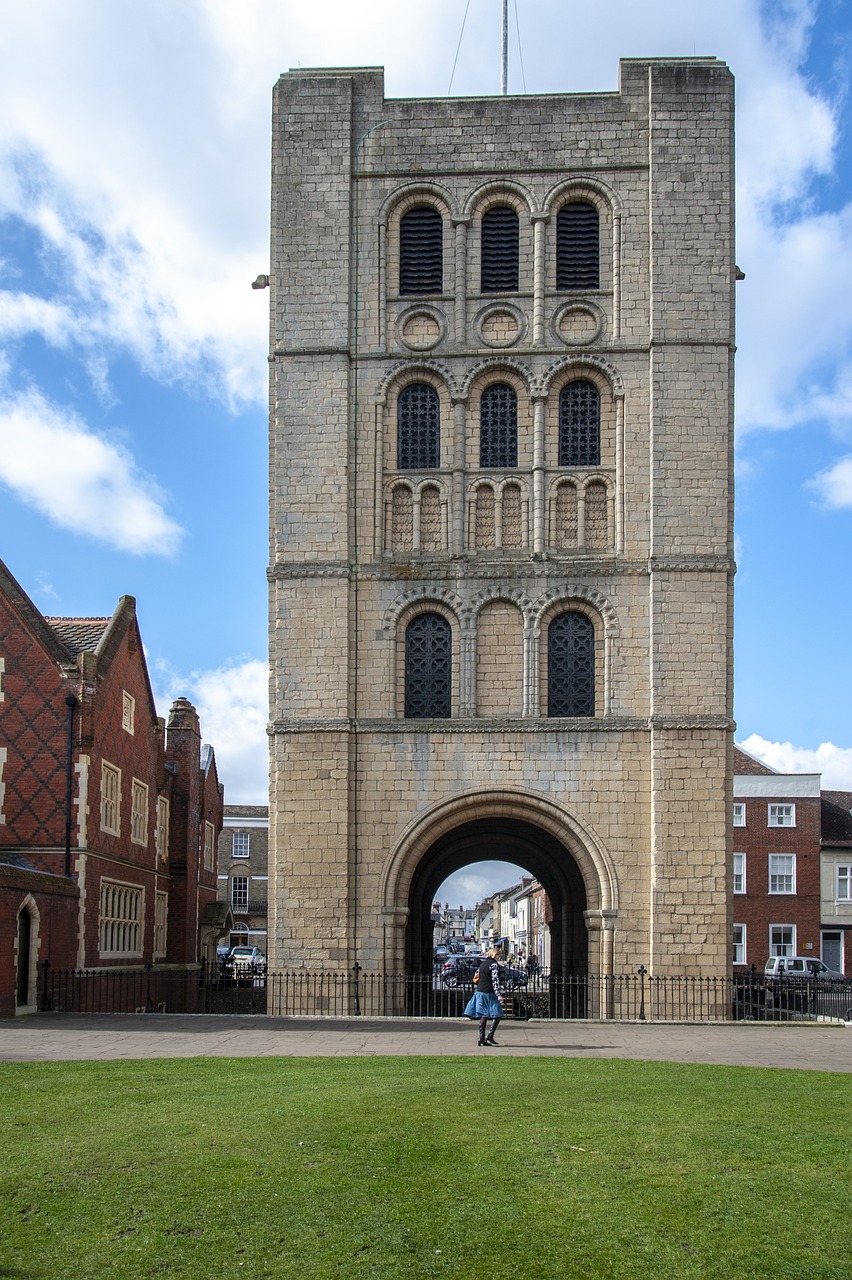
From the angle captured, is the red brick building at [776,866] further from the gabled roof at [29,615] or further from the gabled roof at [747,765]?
the gabled roof at [29,615]

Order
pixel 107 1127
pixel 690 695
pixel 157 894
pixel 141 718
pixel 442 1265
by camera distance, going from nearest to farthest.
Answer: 1. pixel 442 1265
2. pixel 107 1127
3. pixel 690 695
4. pixel 141 718
5. pixel 157 894

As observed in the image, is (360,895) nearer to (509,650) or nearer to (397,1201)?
(509,650)

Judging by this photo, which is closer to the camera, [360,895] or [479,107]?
[360,895]

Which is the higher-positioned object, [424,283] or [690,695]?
[424,283]

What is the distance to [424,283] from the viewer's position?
2961cm

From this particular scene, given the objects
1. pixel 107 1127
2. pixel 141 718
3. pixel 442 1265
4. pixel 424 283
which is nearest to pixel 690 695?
pixel 424 283

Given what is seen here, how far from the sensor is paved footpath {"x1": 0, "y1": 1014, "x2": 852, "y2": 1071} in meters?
18.3

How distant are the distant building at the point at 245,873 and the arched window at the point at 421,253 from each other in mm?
47500

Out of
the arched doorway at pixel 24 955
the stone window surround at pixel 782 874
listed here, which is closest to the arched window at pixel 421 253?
the arched doorway at pixel 24 955

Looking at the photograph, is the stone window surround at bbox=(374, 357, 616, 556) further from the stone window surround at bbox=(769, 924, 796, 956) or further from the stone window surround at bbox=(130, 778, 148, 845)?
the stone window surround at bbox=(769, 924, 796, 956)

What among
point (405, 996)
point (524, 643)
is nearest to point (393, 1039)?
point (405, 996)

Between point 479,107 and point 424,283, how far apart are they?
4.11 meters

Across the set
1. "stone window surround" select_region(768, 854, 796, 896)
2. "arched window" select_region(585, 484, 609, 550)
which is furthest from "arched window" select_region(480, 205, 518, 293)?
"stone window surround" select_region(768, 854, 796, 896)

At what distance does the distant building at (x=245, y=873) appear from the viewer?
71.8m
